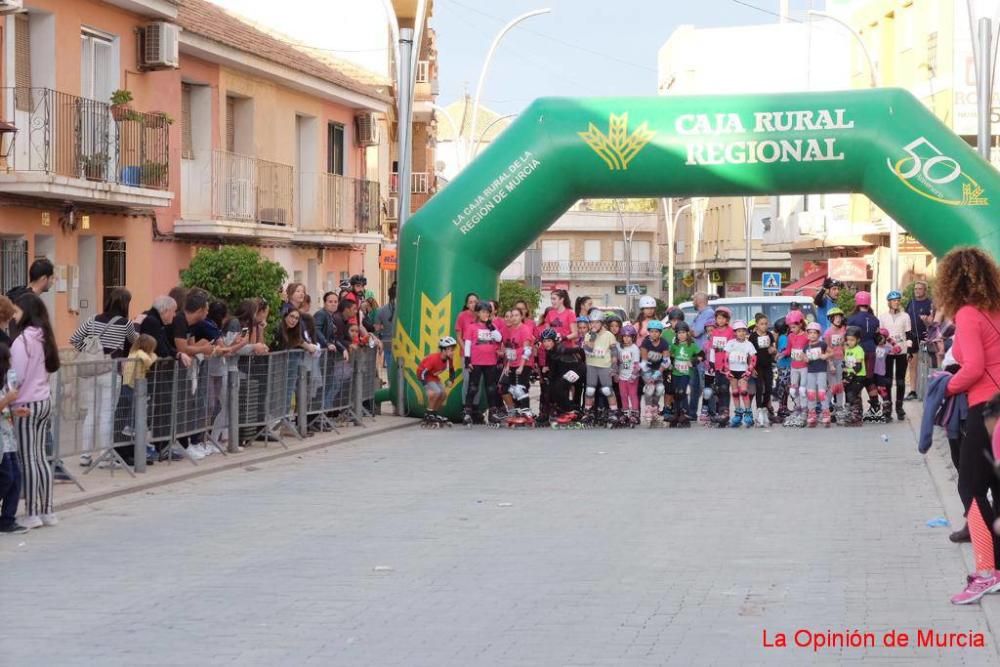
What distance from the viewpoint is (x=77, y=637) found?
777cm

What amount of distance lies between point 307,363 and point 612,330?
16.7 ft

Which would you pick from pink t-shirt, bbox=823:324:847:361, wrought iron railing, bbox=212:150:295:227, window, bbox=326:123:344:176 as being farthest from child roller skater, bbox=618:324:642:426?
window, bbox=326:123:344:176

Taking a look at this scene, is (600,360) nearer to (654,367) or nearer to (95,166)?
(654,367)

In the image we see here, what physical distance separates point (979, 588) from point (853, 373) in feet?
44.1

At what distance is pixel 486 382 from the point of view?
72.1ft

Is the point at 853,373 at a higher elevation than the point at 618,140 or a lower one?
lower

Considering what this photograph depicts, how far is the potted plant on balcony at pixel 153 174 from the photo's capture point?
2462cm

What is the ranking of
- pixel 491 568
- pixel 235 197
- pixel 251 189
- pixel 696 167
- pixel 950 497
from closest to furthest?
pixel 491 568 < pixel 950 497 < pixel 696 167 < pixel 235 197 < pixel 251 189

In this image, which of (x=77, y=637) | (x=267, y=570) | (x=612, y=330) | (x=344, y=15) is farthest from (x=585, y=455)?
(x=344, y=15)

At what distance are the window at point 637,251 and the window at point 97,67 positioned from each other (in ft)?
268

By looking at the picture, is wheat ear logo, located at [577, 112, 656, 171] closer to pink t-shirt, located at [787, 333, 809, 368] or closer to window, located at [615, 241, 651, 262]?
pink t-shirt, located at [787, 333, 809, 368]

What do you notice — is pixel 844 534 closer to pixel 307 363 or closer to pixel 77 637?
pixel 77 637

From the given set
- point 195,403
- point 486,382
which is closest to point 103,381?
point 195,403

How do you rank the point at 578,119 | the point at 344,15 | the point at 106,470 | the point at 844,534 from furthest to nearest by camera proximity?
the point at 344,15 < the point at 578,119 < the point at 106,470 < the point at 844,534
